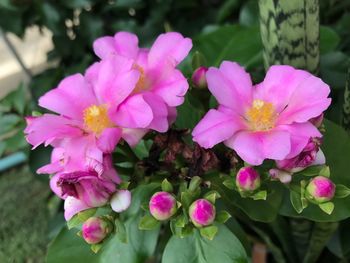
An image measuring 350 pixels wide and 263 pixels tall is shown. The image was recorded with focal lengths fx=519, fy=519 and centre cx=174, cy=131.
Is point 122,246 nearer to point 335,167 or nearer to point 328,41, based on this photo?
point 335,167

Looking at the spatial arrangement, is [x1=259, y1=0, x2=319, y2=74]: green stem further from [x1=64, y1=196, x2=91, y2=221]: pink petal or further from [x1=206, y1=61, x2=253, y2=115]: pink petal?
[x1=64, y1=196, x2=91, y2=221]: pink petal

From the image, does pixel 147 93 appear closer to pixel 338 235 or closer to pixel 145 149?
pixel 145 149

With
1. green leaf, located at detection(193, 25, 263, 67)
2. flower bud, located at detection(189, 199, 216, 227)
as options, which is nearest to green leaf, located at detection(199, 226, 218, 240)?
flower bud, located at detection(189, 199, 216, 227)

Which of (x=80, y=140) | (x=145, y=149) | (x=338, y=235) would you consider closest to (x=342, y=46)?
(x=338, y=235)

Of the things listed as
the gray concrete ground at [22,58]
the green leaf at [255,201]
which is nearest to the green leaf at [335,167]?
the green leaf at [255,201]

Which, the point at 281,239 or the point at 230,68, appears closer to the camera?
the point at 230,68

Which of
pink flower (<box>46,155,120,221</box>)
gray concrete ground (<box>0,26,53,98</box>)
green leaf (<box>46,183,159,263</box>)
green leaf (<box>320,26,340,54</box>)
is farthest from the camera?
gray concrete ground (<box>0,26,53,98</box>)
